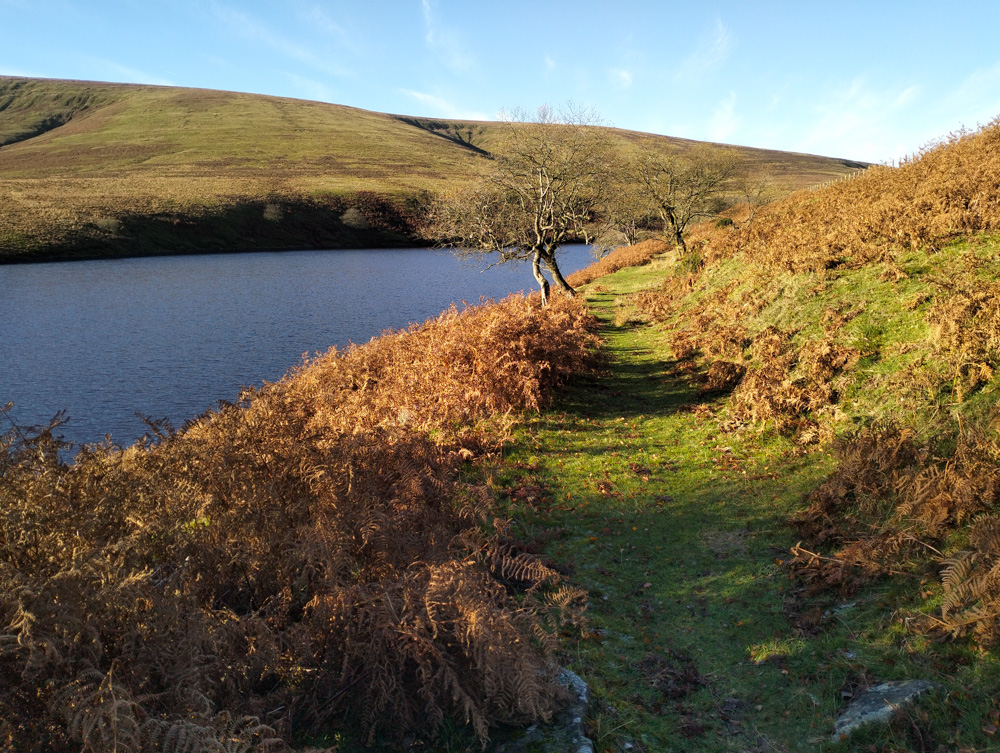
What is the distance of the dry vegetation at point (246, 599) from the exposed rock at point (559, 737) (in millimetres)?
145

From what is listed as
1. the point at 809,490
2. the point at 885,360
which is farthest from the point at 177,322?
the point at 885,360

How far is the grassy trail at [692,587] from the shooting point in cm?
504

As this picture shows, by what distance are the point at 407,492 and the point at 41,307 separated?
40437 mm

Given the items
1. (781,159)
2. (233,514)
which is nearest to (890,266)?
(233,514)

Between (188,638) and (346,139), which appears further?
(346,139)

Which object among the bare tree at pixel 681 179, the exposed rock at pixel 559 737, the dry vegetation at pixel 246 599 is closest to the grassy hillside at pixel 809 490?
the exposed rock at pixel 559 737

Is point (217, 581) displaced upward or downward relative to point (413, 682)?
upward

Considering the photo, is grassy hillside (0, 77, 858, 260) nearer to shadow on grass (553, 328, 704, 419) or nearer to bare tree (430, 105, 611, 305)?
bare tree (430, 105, 611, 305)

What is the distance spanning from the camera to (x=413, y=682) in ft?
14.3

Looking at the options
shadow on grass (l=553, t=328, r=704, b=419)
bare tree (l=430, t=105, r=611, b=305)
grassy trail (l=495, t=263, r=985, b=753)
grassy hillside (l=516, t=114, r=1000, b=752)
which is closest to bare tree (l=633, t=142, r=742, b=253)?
bare tree (l=430, t=105, r=611, b=305)

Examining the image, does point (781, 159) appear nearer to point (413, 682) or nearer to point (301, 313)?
point (301, 313)

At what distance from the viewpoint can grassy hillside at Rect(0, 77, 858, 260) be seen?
68688 millimetres

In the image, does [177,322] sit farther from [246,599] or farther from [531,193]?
[246,599]

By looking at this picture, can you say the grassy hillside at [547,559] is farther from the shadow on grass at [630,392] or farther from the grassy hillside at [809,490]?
the shadow on grass at [630,392]
